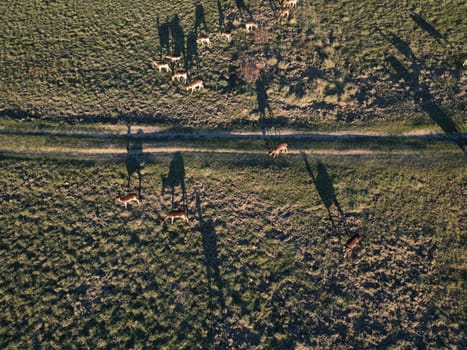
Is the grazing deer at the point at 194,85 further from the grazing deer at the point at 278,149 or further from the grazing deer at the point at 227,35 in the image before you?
the grazing deer at the point at 278,149

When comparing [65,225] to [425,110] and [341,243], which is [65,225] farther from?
[425,110]

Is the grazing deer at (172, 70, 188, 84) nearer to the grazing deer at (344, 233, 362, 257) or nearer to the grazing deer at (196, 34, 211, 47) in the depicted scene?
the grazing deer at (196, 34, 211, 47)

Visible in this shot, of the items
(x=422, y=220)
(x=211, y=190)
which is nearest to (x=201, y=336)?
(x=211, y=190)

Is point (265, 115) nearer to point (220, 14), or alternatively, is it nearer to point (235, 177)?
point (235, 177)

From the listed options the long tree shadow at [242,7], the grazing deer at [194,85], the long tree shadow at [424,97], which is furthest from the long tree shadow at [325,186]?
the long tree shadow at [242,7]

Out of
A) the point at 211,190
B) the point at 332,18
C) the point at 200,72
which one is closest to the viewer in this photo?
the point at 211,190
